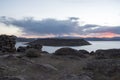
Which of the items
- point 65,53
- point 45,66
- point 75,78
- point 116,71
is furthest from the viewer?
point 65,53

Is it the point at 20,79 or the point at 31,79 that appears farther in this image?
the point at 31,79

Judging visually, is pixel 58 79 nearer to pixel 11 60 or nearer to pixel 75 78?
pixel 75 78

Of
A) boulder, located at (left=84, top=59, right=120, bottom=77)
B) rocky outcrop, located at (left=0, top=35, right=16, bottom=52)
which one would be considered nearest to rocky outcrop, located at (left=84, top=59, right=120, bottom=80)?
boulder, located at (left=84, top=59, right=120, bottom=77)

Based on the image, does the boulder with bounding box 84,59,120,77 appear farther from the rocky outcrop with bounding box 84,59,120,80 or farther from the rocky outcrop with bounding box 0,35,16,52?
the rocky outcrop with bounding box 0,35,16,52

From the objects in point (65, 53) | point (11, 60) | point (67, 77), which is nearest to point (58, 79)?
point (67, 77)

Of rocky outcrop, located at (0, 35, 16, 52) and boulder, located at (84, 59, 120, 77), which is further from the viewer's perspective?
rocky outcrop, located at (0, 35, 16, 52)

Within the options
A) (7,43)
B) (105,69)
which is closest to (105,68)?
(105,69)

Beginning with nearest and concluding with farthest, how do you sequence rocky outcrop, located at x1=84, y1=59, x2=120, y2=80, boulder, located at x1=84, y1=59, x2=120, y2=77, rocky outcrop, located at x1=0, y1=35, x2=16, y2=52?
rocky outcrop, located at x1=84, y1=59, x2=120, y2=80
boulder, located at x1=84, y1=59, x2=120, y2=77
rocky outcrop, located at x1=0, y1=35, x2=16, y2=52

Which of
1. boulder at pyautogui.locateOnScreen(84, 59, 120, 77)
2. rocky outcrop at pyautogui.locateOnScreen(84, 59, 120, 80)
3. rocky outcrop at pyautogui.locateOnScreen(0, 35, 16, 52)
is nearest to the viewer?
rocky outcrop at pyautogui.locateOnScreen(84, 59, 120, 80)

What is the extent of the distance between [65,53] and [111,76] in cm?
1284

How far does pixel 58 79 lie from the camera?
16609 mm

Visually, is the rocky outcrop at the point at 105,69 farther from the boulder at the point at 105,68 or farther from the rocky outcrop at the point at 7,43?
the rocky outcrop at the point at 7,43

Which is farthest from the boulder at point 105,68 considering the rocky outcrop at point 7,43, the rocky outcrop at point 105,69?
the rocky outcrop at point 7,43

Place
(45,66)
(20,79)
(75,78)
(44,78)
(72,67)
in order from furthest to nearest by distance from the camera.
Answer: (72,67), (45,66), (44,78), (75,78), (20,79)
